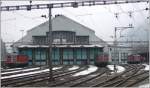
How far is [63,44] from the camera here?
6950 cm

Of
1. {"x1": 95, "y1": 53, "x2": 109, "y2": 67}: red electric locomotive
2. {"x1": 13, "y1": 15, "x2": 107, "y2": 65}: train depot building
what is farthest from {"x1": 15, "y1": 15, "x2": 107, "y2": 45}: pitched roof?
{"x1": 95, "y1": 53, "x2": 109, "y2": 67}: red electric locomotive

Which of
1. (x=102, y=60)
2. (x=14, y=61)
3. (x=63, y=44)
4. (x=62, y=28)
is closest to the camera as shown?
(x=14, y=61)

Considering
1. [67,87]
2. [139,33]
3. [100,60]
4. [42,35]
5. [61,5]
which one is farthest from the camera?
[42,35]

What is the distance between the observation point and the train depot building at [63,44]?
6606cm

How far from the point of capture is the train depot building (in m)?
66.1

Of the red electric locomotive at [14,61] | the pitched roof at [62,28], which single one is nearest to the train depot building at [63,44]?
the pitched roof at [62,28]

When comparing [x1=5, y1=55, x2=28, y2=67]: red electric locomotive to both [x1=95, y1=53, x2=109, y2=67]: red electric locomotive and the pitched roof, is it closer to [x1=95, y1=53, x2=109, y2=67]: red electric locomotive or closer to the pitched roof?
[x1=95, y1=53, x2=109, y2=67]: red electric locomotive

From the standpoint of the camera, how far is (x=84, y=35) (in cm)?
7669

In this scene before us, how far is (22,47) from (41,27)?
9420 millimetres

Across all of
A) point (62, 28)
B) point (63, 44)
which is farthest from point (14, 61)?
point (62, 28)

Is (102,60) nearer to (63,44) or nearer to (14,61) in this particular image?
(14,61)

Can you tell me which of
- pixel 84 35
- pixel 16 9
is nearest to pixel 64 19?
pixel 84 35

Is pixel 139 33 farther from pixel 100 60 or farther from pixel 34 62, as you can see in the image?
pixel 34 62

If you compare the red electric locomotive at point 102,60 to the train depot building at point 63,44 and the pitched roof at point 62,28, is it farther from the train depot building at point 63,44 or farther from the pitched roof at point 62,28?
the pitched roof at point 62,28
